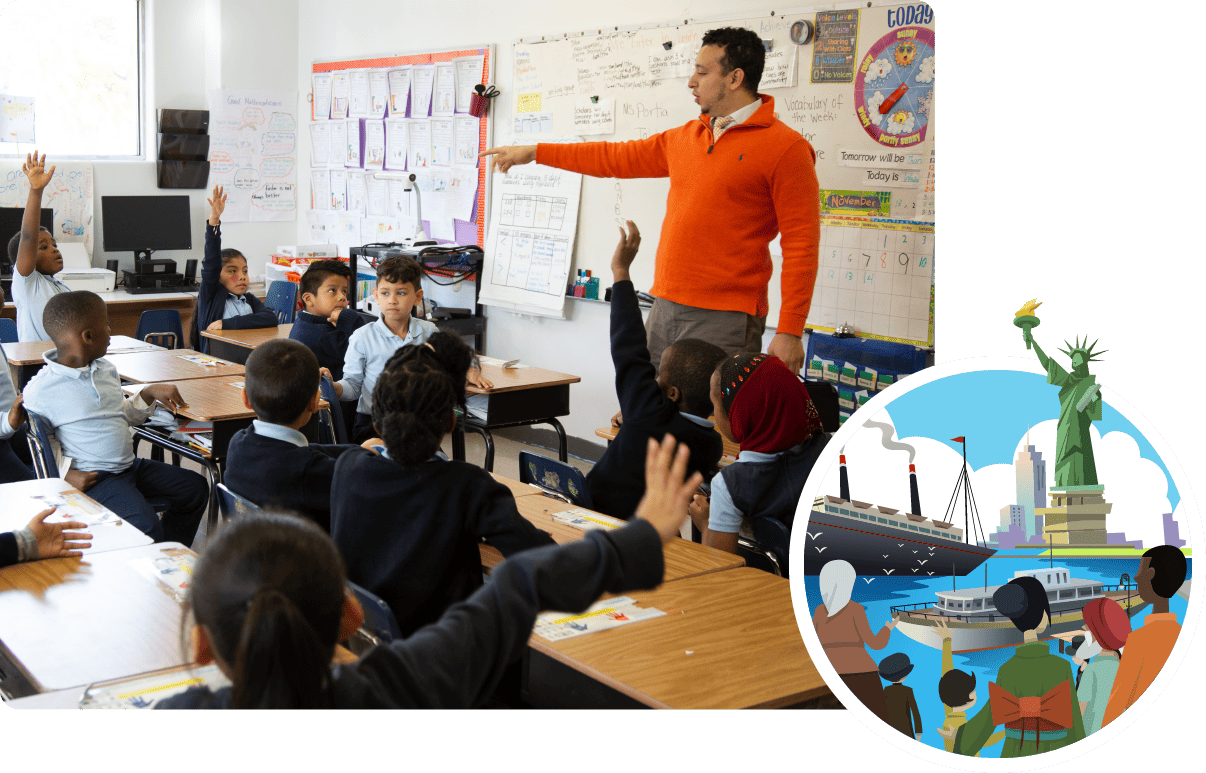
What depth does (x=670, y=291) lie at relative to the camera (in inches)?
135

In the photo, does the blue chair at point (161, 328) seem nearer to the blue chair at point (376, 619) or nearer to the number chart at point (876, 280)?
the number chart at point (876, 280)

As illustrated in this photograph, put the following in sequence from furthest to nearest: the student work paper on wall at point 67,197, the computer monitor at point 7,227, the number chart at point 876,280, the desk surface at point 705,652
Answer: the student work paper on wall at point 67,197
the computer monitor at point 7,227
the number chart at point 876,280
the desk surface at point 705,652

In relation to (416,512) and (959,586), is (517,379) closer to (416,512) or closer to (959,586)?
(416,512)

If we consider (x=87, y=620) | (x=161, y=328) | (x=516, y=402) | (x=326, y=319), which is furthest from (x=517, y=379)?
(x=87, y=620)

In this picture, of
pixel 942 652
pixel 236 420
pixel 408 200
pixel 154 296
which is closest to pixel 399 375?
pixel 942 652

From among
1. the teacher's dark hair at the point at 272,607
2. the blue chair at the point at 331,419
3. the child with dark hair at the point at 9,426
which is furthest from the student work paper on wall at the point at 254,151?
the teacher's dark hair at the point at 272,607

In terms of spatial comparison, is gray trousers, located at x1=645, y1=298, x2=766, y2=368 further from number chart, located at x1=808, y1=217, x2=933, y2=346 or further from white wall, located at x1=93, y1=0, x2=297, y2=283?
white wall, located at x1=93, y1=0, x2=297, y2=283

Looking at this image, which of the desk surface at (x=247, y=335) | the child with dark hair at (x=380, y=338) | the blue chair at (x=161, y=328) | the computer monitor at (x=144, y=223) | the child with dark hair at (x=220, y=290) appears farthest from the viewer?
the computer monitor at (x=144, y=223)

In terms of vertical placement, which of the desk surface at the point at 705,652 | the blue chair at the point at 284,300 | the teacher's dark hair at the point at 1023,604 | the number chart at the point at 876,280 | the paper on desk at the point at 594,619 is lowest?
the desk surface at the point at 705,652

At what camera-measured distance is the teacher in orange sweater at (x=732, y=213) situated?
319 centimetres

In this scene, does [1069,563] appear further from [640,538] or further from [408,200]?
[408,200]

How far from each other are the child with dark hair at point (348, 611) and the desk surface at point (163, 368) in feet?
10.5

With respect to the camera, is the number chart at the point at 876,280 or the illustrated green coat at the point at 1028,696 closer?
the illustrated green coat at the point at 1028,696

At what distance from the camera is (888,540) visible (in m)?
1.45
